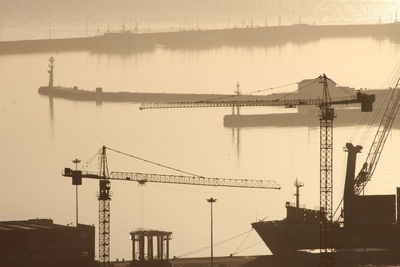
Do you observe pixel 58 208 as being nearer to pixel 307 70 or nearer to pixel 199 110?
pixel 199 110

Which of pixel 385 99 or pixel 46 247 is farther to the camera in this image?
pixel 385 99

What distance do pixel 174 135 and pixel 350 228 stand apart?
3226cm

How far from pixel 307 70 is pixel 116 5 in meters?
78.8

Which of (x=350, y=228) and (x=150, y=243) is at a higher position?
(x=350, y=228)

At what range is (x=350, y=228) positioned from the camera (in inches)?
1933

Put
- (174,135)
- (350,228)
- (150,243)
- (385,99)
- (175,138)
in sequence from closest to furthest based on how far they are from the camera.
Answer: (150,243), (350,228), (175,138), (174,135), (385,99)

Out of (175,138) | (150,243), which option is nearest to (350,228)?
(150,243)

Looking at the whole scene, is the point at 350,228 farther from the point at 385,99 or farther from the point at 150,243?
the point at 385,99

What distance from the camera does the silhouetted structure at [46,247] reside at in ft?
143

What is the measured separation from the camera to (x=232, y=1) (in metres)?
197

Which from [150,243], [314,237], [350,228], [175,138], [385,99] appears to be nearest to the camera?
[150,243]

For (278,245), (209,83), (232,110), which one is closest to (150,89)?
(209,83)

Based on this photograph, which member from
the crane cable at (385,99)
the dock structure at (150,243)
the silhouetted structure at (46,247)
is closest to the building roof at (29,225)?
the silhouetted structure at (46,247)

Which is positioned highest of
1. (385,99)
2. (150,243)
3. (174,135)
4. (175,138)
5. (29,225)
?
(385,99)
